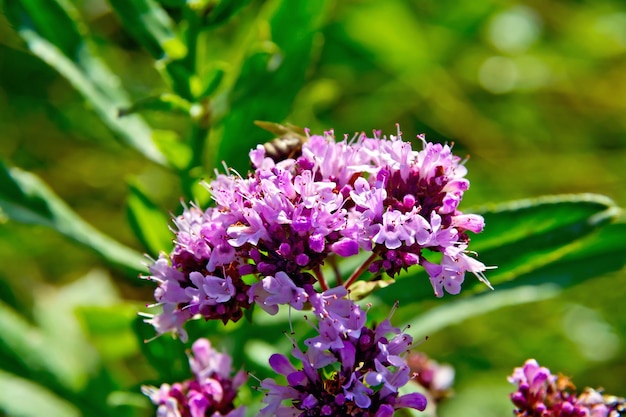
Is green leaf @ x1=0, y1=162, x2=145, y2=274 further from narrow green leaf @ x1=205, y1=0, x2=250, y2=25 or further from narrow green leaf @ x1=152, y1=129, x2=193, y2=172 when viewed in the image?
narrow green leaf @ x1=205, y1=0, x2=250, y2=25

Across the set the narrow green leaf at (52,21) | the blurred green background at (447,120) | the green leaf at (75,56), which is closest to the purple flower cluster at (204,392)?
the green leaf at (75,56)

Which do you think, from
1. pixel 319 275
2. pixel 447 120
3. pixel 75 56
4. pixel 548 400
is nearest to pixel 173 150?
pixel 75 56

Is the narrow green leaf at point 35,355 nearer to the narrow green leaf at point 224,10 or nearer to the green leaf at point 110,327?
the green leaf at point 110,327

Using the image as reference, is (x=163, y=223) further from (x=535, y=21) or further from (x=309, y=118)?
(x=535, y=21)

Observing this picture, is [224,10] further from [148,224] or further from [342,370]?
[342,370]

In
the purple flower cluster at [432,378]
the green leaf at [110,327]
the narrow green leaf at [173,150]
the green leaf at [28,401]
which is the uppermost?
the narrow green leaf at [173,150]

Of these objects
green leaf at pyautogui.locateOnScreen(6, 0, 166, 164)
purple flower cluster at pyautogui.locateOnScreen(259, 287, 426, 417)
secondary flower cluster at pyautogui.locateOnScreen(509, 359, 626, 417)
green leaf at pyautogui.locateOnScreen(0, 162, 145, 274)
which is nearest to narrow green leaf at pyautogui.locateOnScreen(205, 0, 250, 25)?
green leaf at pyautogui.locateOnScreen(6, 0, 166, 164)
